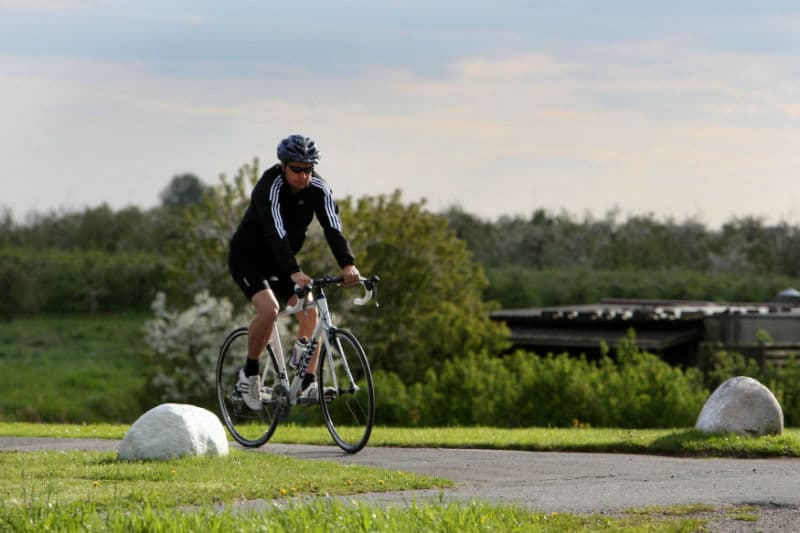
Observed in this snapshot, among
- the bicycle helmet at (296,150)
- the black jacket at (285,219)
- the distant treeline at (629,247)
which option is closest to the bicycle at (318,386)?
the black jacket at (285,219)

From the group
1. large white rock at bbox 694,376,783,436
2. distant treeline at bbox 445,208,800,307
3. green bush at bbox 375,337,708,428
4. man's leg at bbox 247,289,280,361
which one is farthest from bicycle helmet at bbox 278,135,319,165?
distant treeline at bbox 445,208,800,307

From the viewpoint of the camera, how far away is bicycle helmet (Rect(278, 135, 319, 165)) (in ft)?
32.9

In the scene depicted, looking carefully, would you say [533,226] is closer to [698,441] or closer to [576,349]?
[576,349]

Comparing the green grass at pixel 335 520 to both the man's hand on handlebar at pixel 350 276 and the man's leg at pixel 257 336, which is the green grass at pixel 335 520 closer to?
the man's hand on handlebar at pixel 350 276

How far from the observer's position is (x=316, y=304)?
409 inches

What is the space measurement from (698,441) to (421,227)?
21071 millimetres

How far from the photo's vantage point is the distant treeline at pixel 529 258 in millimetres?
45156

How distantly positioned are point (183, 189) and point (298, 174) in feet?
228

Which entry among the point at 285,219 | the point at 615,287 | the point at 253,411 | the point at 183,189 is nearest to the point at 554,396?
the point at 253,411

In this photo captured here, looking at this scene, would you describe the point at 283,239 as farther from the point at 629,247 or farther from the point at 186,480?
the point at 629,247

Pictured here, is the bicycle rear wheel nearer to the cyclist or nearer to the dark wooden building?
the cyclist

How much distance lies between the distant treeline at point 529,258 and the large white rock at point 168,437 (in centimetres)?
3367

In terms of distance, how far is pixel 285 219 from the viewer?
10.4 meters

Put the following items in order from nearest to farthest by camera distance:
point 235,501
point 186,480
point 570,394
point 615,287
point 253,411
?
point 235,501 < point 186,480 < point 253,411 < point 570,394 < point 615,287
